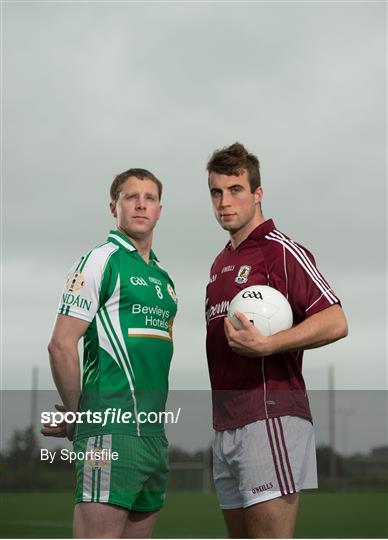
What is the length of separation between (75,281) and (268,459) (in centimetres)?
173

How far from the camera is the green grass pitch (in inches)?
694

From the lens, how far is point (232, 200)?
246 inches

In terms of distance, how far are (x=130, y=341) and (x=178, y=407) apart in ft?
3.91

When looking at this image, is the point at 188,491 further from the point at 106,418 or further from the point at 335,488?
the point at 106,418

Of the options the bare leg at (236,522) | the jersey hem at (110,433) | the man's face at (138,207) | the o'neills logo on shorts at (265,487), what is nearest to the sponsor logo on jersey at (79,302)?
the man's face at (138,207)

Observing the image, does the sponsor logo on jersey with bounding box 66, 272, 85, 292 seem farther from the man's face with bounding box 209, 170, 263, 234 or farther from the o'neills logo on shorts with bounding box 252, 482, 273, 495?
the o'neills logo on shorts with bounding box 252, 482, 273, 495

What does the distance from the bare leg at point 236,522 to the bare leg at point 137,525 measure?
0.60m

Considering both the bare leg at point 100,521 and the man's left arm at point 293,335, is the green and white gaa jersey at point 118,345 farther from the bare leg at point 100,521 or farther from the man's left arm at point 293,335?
the man's left arm at point 293,335

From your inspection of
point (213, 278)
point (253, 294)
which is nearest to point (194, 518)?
point (213, 278)

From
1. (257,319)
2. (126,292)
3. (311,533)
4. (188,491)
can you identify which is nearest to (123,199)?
(126,292)

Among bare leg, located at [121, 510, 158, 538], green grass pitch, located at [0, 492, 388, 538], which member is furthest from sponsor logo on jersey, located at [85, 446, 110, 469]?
green grass pitch, located at [0, 492, 388, 538]

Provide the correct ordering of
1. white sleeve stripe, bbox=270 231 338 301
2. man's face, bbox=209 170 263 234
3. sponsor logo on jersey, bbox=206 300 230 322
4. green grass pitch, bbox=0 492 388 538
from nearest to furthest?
1. white sleeve stripe, bbox=270 231 338 301
2. sponsor logo on jersey, bbox=206 300 230 322
3. man's face, bbox=209 170 263 234
4. green grass pitch, bbox=0 492 388 538

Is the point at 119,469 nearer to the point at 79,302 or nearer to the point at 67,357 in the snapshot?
the point at 67,357

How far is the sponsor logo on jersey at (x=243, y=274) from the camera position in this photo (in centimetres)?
612
